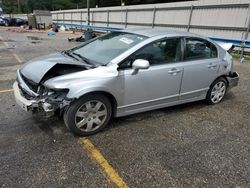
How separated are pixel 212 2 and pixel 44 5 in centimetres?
7843

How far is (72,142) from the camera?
3541 mm

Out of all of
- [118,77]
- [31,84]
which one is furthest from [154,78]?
[31,84]

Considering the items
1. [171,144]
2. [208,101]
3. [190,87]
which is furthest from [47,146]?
[208,101]

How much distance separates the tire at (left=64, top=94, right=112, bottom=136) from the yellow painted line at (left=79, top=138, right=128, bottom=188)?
0.19 meters

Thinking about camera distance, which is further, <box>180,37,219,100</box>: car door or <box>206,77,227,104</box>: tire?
<box>206,77,227,104</box>: tire

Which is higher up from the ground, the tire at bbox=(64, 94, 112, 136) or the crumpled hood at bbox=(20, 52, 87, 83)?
the crumpled hood at bbox=(20, 52, 87, 83)

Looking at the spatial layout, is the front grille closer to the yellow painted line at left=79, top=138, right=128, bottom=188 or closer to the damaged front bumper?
the damaged front bumper

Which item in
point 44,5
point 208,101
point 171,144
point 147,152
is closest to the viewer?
point 147,152

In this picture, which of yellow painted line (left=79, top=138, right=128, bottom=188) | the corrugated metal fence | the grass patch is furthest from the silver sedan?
the corrugated metal fence

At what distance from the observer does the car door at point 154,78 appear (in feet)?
12.6

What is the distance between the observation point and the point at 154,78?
405 centimetres

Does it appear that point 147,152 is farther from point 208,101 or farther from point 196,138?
point 208,101

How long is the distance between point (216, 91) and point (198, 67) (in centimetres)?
90

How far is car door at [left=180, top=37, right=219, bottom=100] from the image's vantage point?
4.48 metres
